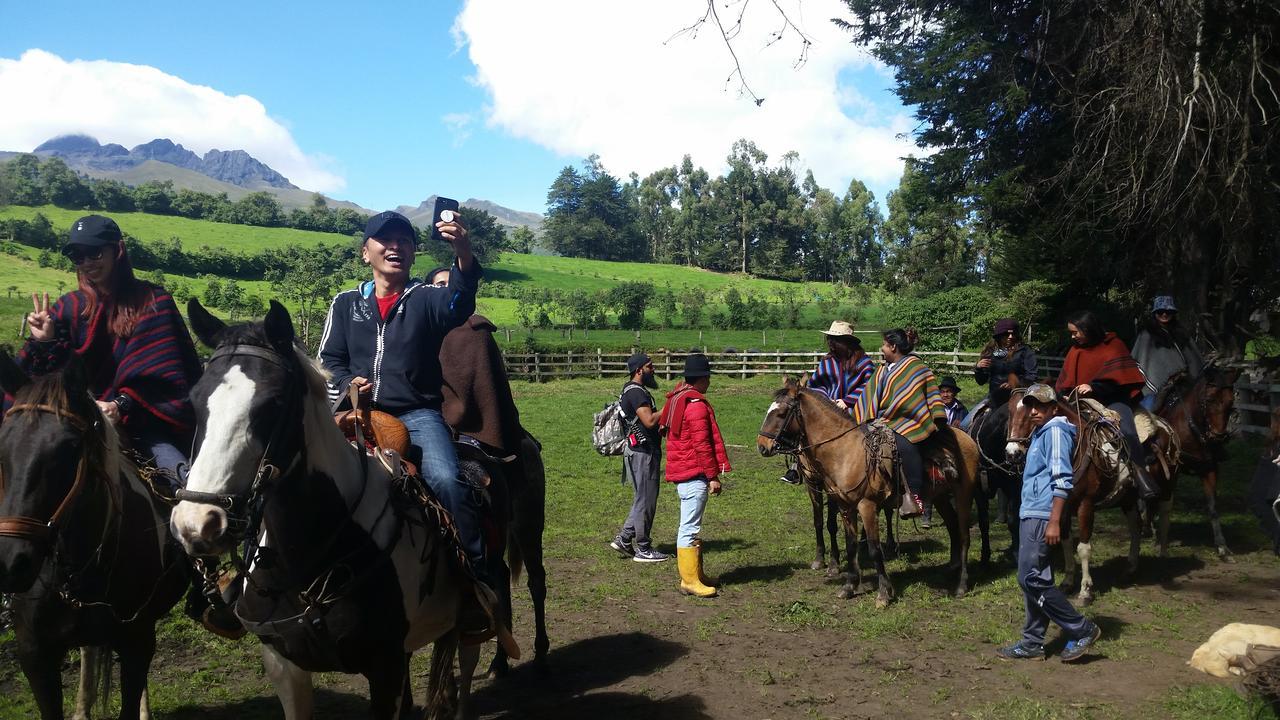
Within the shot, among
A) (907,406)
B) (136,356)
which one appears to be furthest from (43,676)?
(907,406)

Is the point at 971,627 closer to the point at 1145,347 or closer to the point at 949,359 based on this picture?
the point at 1145,347

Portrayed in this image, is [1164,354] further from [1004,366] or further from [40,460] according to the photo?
[40,460]

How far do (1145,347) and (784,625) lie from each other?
6553mm

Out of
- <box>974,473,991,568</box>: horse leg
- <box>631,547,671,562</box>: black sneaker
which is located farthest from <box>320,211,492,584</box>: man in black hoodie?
<box>974,473,991,568</box>: horse leg

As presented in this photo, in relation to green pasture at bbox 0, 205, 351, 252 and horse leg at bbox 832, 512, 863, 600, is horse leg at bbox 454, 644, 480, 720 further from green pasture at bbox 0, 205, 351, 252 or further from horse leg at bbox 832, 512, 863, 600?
green pasture at bbox 0, 205, 351, 252

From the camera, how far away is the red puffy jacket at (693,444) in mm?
8508

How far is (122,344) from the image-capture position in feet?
15.8

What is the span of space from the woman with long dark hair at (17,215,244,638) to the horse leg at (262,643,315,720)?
112 centimetres

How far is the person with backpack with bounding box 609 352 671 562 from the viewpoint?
9.46 metres

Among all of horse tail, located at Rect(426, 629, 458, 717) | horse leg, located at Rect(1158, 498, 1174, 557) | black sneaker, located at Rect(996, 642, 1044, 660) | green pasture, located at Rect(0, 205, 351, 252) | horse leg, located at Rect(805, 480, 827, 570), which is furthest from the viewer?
green pasture, located at Rect(0, 205, 351, 252)

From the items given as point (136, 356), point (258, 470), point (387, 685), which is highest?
point (136, 356)

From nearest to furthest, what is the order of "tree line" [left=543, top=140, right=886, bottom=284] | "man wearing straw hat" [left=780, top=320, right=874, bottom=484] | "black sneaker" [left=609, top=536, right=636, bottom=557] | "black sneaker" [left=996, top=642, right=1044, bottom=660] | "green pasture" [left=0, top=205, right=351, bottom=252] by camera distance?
"black sneaker" [left=996, top=642, right=1044, bottom=660]
"man wearing straw hat" [left=780, top=320, right=874, bottom=484]
"black sneaker" [left=609, top=536, right=636, bottom=557]
"green pasture" [left=0, top=205, right=351, bottom=252]
"tree line" [left=543, top=140, right=886, bottom=284]

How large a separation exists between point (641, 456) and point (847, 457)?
7.74ft

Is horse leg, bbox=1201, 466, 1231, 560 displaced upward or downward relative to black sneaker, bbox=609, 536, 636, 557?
upward
